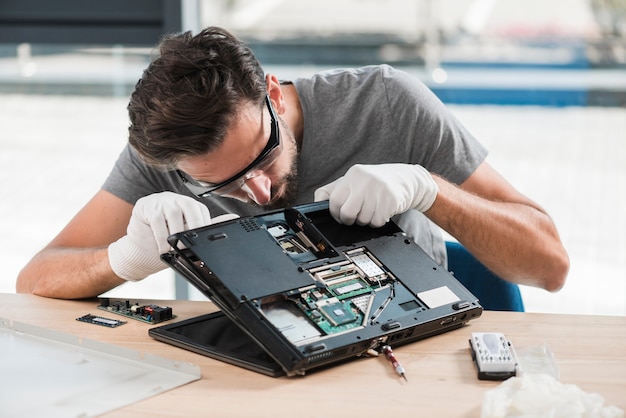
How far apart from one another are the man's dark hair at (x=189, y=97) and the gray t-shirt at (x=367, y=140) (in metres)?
0.28

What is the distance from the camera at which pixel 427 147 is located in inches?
65.6

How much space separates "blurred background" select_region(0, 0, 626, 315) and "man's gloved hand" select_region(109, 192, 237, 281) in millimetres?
1091

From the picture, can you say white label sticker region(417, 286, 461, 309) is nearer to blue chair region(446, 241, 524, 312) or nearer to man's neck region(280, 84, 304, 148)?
blue chair region(446, 241, 524, 312)

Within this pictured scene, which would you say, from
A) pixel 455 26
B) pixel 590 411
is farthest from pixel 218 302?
pixel 455 26

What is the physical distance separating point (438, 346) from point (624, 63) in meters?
2.08

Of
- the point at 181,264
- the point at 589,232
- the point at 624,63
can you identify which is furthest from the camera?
the point at 589,232

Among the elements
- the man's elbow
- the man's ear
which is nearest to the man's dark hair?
the man's ear

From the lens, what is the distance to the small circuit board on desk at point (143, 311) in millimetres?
1326

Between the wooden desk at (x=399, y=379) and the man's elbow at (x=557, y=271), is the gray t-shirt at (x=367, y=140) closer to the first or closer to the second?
the man's elbow at (x=557, y=271)

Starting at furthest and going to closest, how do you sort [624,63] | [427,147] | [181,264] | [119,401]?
[624,63], [427,147], [181,264], [119,401]

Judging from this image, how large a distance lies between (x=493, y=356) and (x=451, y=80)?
201cm

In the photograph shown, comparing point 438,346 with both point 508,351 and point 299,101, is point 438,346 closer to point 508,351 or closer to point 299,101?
point 508,351

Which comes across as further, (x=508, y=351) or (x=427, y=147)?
(x=427, y=147)

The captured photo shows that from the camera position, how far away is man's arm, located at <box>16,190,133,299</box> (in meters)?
1.49
